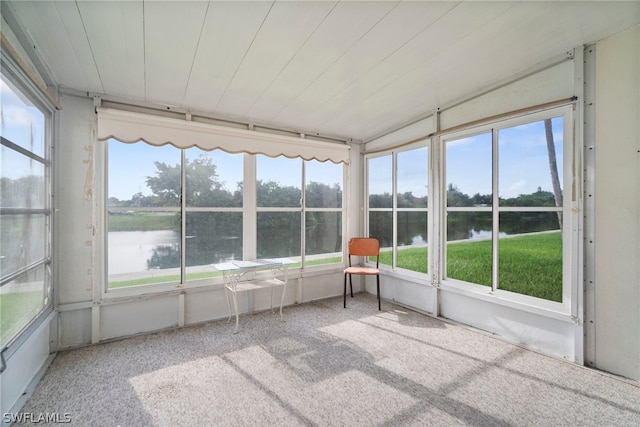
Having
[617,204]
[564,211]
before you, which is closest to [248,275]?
[564,211]

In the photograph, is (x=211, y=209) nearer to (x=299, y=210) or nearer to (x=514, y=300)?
(x=299, y=210)

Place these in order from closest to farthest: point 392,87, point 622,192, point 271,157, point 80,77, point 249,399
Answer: point 249,399, point 622,192, point 80,77, point 392,87, point 271,157

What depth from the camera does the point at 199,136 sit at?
9.81ft

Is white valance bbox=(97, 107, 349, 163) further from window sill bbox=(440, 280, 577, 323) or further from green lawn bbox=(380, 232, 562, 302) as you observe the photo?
window sill bbox=(440, 280, 577, 323)

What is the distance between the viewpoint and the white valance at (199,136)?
260 cm

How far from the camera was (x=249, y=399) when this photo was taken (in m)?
1.82

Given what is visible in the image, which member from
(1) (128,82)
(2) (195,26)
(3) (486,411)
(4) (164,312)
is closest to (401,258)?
(3) (486,411)

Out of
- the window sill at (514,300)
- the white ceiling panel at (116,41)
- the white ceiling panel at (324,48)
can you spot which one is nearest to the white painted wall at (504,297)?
the window sill at (514,300)

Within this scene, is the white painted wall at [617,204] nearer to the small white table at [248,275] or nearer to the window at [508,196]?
the window at [508,196]

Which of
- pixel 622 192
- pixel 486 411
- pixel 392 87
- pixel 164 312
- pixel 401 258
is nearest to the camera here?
pixel 486 411

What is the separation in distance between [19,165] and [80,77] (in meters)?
0.94

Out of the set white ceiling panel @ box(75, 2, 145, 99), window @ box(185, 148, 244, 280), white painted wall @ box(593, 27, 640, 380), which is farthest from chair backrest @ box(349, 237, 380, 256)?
white ceiling panel @ box(75, 2, 145, 99)

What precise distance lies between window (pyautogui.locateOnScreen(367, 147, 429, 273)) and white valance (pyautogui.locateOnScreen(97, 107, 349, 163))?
0.90 m

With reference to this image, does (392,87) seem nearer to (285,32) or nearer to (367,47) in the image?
(367,47)
